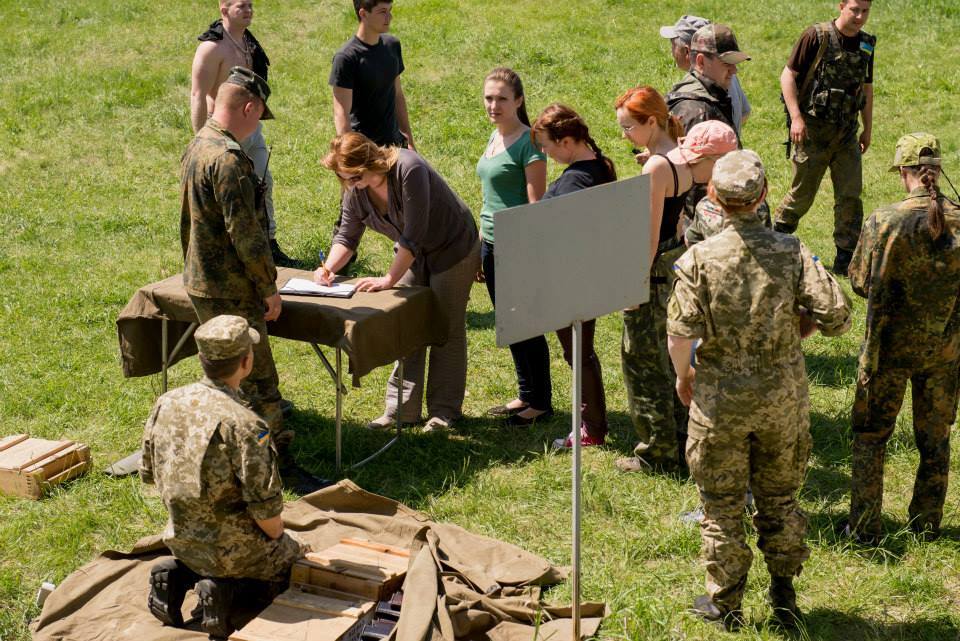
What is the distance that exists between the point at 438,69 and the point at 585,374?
7.90 metres

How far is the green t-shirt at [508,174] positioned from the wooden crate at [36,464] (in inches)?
105

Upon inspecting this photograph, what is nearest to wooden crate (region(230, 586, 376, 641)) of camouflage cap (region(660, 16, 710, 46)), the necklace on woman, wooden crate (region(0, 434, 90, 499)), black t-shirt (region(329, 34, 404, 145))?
wooden crate (region(0, 434, 90, 499))

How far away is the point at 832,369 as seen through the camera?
7574 mm

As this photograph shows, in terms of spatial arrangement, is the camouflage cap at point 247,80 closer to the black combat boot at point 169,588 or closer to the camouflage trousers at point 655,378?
the camouflage trousers at point 655,378

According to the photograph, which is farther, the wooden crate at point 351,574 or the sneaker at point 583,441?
the sneaker at point 583,441

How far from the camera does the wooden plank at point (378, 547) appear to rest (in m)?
5.10

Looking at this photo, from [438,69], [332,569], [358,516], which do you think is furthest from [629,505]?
[438,69]

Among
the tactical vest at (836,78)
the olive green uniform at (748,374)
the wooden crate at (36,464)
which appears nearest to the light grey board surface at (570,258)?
the olive green uniform at (748,374)

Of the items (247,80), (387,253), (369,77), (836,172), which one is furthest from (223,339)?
(836,172)

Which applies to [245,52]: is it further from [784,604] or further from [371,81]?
[784,604]

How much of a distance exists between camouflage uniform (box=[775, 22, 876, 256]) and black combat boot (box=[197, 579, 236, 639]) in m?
6.40

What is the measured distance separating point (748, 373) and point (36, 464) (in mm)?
3825

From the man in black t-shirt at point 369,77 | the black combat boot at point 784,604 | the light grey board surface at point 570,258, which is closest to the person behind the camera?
the light grey board surface at point 570,258

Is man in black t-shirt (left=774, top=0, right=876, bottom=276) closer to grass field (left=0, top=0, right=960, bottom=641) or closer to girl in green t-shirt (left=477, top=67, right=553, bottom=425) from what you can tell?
grass field (left=0, top=0, right=960, bottom=641)
